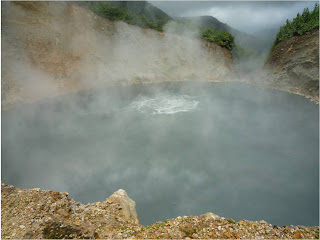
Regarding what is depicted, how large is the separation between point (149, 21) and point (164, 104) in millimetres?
17141

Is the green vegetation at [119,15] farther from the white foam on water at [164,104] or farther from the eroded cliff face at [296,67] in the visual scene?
the eroded cliff face at [296,67]

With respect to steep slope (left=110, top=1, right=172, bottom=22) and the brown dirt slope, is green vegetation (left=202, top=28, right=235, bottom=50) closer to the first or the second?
steep slope (left=110, top=1, right=172, bottom=22)

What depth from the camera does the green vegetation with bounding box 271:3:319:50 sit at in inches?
1049

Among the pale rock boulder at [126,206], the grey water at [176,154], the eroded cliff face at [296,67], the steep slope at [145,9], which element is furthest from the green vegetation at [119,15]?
the pale rock boulder at [126,206]

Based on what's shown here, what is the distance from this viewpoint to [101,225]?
260 inches

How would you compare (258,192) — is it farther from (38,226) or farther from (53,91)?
(53,91)

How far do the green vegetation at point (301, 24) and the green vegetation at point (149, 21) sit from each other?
762 cm

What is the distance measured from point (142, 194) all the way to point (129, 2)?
37.4 m

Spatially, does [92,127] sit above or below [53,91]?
below

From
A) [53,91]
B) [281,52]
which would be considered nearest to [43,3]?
[53,91]

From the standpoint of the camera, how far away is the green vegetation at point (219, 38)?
33781 mm

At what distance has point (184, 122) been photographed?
17.1 metres

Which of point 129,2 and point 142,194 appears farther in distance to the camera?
point 129,2

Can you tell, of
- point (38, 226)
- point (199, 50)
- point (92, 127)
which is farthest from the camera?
point (199, 50)
